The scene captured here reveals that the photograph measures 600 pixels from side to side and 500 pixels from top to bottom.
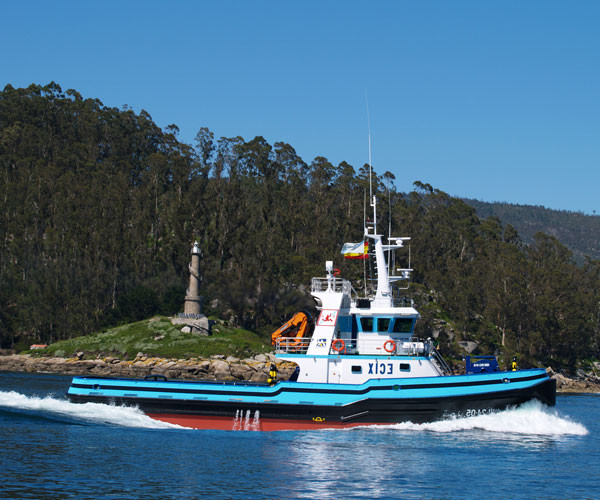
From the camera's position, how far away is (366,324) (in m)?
28.4

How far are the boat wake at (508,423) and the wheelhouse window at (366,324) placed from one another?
159 inches

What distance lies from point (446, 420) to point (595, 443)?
18.5 feet

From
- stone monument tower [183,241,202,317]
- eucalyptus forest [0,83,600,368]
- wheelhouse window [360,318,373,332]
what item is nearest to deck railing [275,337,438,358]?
wheelhouse window [360,318,373,332]

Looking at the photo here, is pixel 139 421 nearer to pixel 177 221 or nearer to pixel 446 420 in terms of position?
pixel 446 420

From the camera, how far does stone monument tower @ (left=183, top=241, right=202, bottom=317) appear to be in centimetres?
7000

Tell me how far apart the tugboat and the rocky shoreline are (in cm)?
3077

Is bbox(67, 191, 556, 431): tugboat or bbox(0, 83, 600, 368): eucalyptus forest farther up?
bbox(0, 83, 600, 368): eucalyptus forest

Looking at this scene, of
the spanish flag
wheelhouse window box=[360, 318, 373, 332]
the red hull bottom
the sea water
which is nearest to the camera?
the sea water

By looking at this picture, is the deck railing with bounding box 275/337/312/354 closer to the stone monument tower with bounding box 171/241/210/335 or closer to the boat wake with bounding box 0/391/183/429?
the boat wake with bounding box 0/391/183/429

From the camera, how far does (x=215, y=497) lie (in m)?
17.1

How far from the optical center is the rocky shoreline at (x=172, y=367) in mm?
60484

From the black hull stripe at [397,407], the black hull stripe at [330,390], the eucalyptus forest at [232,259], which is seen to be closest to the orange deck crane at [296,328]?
the black hull stripe at [330,390]

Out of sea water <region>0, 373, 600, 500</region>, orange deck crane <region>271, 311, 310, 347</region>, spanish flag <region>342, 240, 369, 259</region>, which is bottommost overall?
sea water <region>0, 373, 600, 500</region>

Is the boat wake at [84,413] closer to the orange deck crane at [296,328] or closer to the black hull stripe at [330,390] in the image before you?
the black hull stripe at [330,390]
